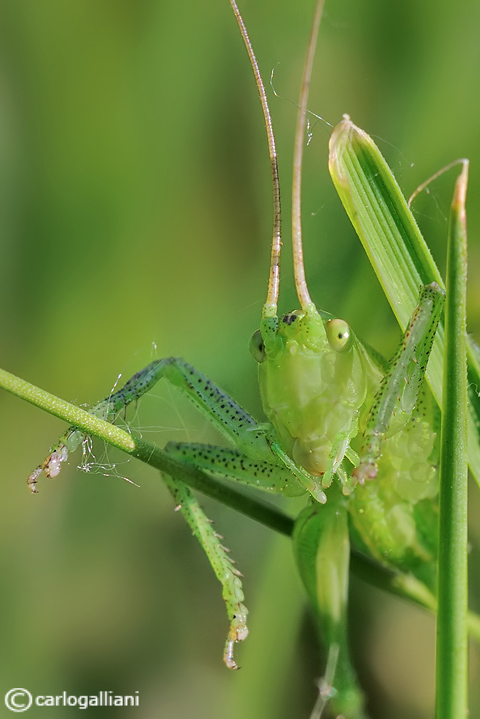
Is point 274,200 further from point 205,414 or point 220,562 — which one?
point 220,562

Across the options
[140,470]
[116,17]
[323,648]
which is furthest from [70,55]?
[323,648]

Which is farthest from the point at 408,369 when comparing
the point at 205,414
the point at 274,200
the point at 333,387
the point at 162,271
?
the point at 162,271

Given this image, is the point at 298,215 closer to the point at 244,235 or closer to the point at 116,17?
the point at 244,235

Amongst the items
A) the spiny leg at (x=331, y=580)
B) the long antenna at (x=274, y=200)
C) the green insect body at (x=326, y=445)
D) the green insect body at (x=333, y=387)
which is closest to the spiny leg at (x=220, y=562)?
the green insect body at (x=326, y=445)

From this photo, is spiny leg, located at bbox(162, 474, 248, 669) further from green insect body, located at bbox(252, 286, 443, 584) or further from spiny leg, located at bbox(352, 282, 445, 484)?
spiny leg, located at bbox(352, 282, 445, 484)

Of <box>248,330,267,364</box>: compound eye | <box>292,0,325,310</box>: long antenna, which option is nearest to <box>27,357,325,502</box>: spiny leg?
<box>248,330,267,364</box>: compound eye
